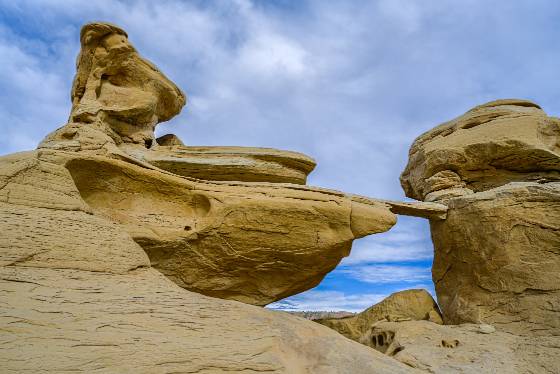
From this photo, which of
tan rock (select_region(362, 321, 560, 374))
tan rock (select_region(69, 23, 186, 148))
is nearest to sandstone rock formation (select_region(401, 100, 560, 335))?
tan rock (select_region(362, 321, 560, 374))

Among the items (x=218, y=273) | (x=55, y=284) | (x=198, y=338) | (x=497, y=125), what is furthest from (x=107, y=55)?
(x=497, y=125)

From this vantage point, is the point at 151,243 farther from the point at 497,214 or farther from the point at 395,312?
the point at 497,214

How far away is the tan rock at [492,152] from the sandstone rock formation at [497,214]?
2 cm

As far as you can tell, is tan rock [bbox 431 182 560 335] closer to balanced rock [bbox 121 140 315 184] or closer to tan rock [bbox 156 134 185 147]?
balanced rock [bbox 121 140 315 184]

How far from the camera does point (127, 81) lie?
7.12 meters

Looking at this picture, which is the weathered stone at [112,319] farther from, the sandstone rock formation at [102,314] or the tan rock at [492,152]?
the tan rock at [492,152]

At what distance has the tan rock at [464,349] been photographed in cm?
473

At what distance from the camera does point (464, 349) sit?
5230 mm

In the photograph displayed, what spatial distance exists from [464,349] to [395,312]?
7.29 feet

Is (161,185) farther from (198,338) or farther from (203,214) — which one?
(198,338)

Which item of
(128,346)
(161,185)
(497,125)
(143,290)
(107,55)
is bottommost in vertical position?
(128,346)

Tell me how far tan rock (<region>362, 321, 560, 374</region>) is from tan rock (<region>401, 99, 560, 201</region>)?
9.57 ft

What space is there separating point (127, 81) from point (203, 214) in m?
3.32

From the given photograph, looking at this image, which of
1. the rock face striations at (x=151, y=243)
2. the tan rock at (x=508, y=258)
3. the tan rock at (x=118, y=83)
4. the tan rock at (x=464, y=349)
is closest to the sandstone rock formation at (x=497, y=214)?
the tan rock at (x=508, y=258)
